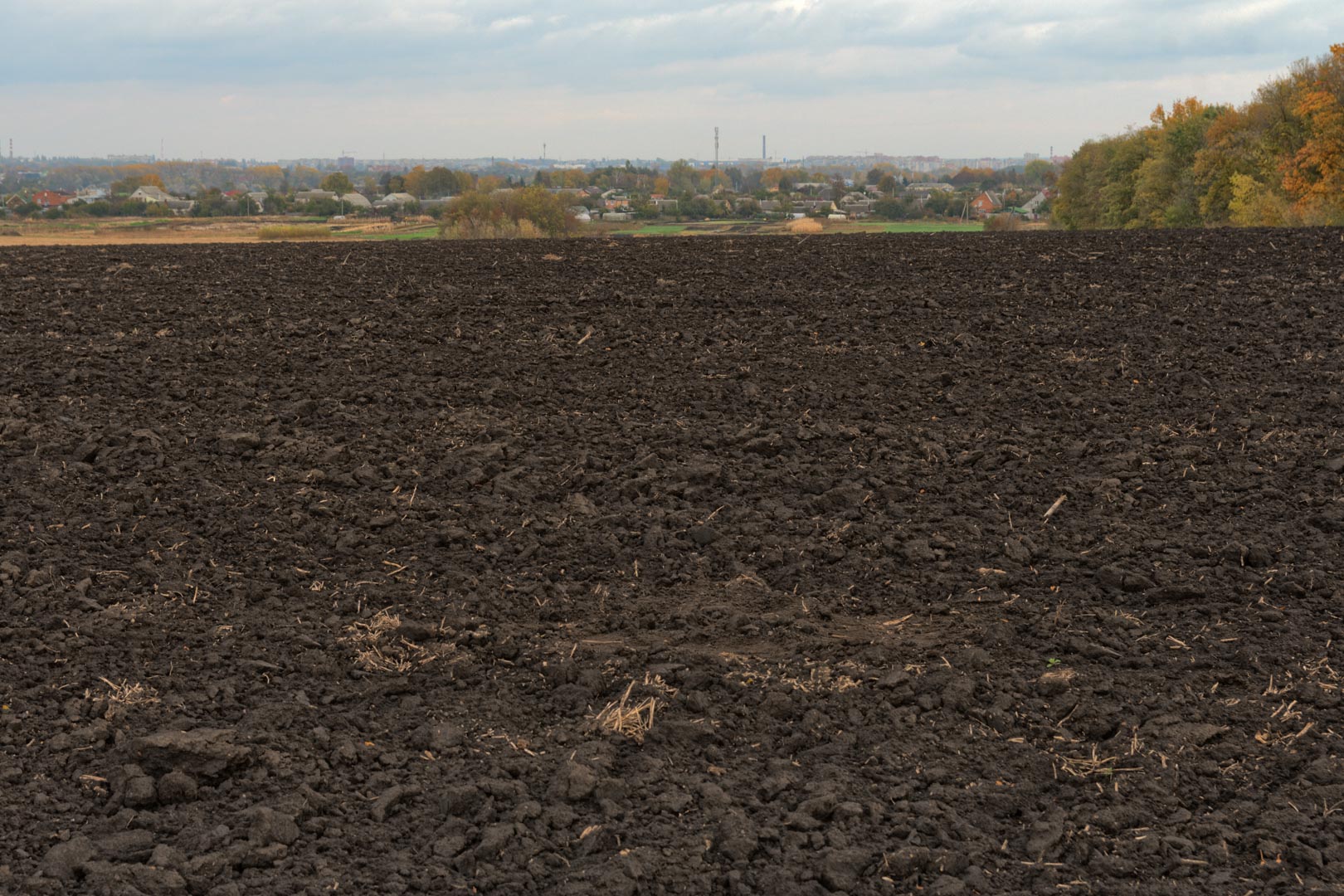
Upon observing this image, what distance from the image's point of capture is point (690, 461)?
7391 millimetres

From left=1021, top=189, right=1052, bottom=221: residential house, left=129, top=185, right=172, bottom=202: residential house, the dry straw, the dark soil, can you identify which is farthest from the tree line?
left=129, top=185, right=172, bottom=202: residential house

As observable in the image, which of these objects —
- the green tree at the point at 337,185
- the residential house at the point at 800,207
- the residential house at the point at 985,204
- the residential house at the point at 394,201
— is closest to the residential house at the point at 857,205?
the residential house at the point at 800,207

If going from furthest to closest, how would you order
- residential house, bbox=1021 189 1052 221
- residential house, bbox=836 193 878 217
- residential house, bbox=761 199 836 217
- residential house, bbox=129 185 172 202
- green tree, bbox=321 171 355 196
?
green tree, bbox=321 171 355 196 → residential house, bbox=129 185 172 202 → residential house, bbox=1021 189 1052 221 → residential house, bbox=836 193 878 217 → residential house, bbox=761 199 836 217

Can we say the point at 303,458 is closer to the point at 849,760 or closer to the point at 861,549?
the point at 861,549

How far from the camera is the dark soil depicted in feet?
12.2

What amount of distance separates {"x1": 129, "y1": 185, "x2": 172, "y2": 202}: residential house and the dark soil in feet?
261

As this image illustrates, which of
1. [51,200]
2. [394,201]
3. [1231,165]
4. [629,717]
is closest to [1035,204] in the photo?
[1231,165]

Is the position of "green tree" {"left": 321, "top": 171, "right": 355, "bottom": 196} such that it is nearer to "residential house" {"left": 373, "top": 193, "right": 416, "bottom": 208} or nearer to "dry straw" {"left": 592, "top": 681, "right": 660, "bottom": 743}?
"residential house" {"left": 373, "top": 193, "right": 416, "bottom": 208}

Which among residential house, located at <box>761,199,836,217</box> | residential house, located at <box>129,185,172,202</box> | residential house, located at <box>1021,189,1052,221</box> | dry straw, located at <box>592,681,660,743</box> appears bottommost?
dry straw, located at <box>592,681,660,743</box>

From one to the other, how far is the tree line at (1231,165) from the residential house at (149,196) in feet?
217

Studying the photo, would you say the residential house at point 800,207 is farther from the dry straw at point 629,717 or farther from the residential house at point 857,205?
the dry straw at point 629,717

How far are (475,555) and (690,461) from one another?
1.86m

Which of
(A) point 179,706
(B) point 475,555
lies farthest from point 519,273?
(A) point 179,706

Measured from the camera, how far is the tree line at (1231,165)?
3509 cm
